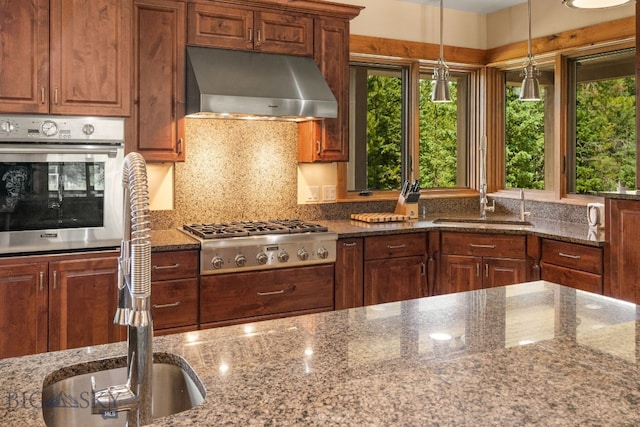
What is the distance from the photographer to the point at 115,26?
3217 mm

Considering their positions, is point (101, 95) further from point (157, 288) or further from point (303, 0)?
point (303, 0)

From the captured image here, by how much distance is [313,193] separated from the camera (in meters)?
4.44

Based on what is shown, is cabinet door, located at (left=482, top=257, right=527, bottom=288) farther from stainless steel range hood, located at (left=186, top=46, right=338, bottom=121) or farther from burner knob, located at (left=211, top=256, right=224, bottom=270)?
burner knob, located at (left=211, top=256, right=224, bottom=270)

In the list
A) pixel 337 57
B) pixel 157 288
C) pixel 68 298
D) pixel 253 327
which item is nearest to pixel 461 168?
pixel 337 57

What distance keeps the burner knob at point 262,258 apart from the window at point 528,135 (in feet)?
8.31

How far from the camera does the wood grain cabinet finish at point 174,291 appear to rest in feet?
10.6

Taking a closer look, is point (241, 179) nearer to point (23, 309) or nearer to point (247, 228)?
point (247, 228)

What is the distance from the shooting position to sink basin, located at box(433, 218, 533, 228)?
4.28 meters

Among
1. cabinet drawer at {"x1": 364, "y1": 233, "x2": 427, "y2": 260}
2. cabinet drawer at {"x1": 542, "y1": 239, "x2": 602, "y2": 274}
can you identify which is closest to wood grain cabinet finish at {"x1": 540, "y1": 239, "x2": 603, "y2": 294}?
cabinet drawer at {"x1": 542, "y1": 239, "x2": 602, "y2": 274}

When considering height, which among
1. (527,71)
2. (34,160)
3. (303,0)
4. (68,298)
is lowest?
(68,298)

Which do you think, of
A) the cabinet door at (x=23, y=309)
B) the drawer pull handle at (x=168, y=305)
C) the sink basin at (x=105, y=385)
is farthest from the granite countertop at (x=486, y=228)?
the sink basin at (x=105, y=385)

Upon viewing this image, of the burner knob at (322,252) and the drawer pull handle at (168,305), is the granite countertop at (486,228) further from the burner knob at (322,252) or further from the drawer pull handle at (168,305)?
the drawer pull handle at (168,305)

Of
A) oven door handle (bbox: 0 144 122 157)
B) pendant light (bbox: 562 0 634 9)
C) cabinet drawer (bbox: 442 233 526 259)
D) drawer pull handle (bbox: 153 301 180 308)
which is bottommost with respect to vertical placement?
drawer pull handle (bbox: 153 301 180 308)

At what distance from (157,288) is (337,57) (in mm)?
2022
